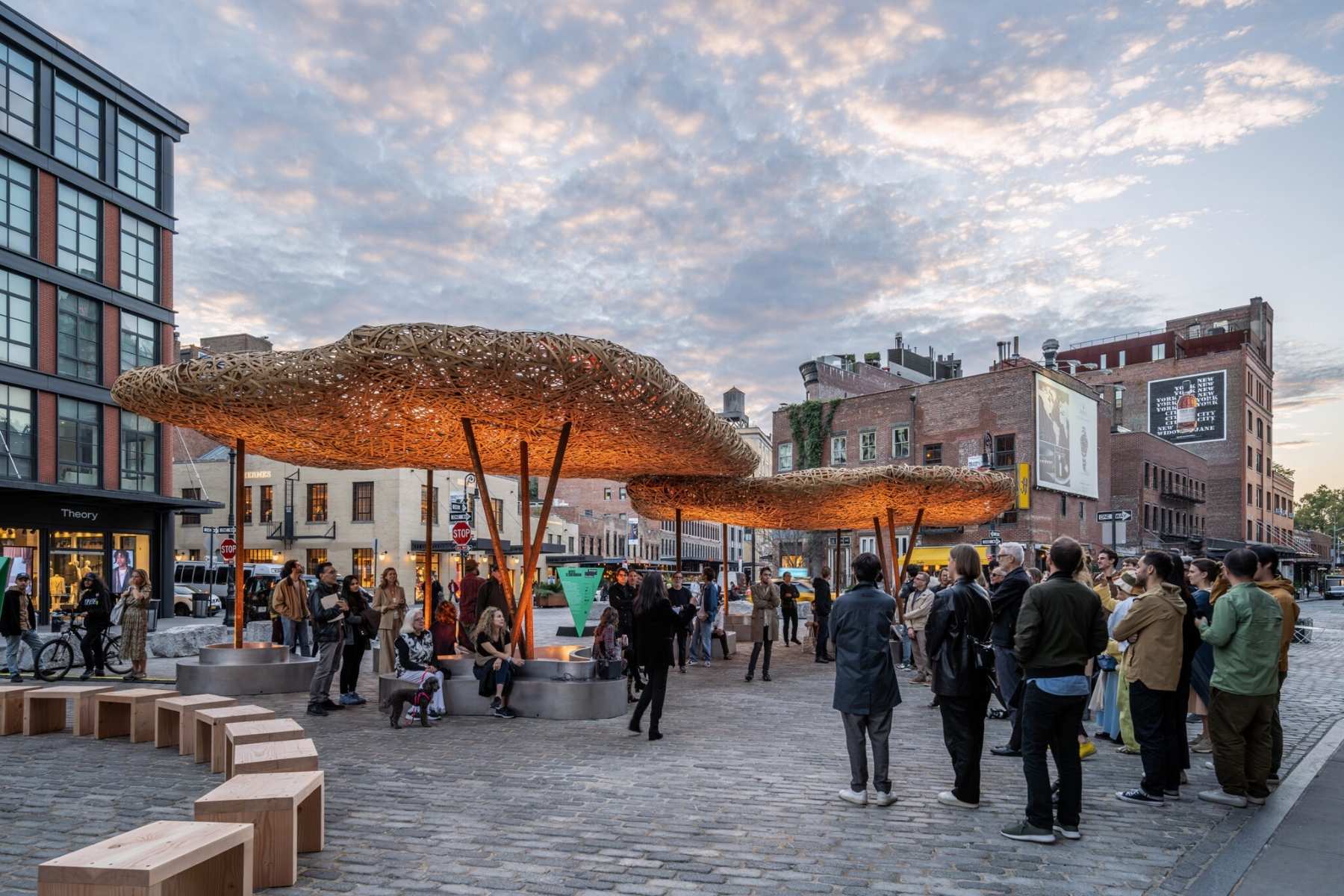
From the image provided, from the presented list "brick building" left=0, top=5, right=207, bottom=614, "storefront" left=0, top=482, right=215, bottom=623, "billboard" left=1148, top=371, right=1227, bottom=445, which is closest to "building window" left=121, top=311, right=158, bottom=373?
"brick building" left=0, top=5, right=207, bottom=614

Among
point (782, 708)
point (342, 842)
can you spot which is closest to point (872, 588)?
point (342, 842)

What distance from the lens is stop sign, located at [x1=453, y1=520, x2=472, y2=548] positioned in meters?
24.3

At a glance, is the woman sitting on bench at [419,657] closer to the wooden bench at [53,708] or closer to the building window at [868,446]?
the wooden bench at [53,708]

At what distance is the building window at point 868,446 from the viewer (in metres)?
52.4

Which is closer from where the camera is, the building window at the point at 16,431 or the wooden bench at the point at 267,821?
the wooden bench at the point at 267,821

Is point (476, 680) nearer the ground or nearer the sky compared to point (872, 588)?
nearer the ground

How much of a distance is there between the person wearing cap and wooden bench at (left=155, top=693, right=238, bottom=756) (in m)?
6.77

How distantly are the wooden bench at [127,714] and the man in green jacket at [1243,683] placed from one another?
9556 millimetres

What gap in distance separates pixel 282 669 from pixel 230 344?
57626mm

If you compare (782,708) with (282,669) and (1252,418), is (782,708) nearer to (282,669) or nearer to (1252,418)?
(282,669)

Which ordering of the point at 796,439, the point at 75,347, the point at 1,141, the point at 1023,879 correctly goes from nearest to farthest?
1. the point at 1023,879
2. the point at 1,141
3. the point at 75,347
4. the point at 796,439

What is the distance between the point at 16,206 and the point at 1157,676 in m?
33.5

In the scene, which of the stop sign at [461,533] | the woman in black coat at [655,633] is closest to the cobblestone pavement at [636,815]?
the woman in black coat at [655,633]

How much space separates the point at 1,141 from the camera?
28016 mm
